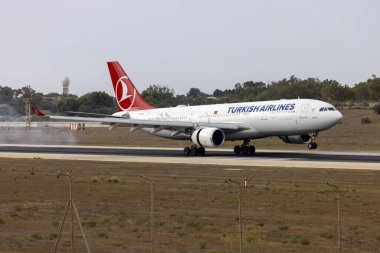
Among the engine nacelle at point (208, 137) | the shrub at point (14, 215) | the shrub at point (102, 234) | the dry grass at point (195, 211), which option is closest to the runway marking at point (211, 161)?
the engine nacelle at point (208, 137)

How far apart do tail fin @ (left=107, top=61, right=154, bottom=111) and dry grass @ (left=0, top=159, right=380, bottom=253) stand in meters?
27.9

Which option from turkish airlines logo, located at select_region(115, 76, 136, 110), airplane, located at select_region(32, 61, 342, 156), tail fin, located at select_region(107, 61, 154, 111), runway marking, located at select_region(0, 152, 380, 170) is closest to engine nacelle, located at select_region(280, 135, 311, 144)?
airplane, located at select_region(32, 61, 342, 156)

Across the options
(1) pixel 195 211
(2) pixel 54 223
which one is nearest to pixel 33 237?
(2) pixel 54 223

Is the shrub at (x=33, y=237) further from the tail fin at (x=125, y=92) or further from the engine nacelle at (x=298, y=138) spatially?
the tail fin at (x=125, y=92)

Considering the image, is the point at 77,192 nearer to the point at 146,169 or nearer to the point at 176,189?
the point at 176,189

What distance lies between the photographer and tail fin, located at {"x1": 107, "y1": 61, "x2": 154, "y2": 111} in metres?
70.1

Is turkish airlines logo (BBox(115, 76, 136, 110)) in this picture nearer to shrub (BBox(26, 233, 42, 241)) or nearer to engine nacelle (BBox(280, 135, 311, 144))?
engine nacelle (BBox(280, 135, 311, 144))

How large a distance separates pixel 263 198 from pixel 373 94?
4596 inches

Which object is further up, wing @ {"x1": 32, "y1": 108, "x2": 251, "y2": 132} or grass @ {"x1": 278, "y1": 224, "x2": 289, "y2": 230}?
wing @ {"x1": 32, "y1": 108, "x2": 251, "y2": 132}

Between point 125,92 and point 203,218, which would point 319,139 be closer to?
point 125,92

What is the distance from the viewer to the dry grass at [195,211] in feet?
69.1

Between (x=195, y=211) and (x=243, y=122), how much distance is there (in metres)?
31.1

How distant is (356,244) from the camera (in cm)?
2058

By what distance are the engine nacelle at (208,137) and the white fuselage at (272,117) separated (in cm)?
118
